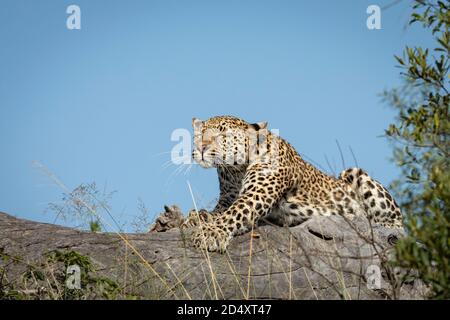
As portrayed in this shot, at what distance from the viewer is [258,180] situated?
13.9 meters

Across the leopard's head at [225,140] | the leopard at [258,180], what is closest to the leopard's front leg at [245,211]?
the leopard at [258,180]

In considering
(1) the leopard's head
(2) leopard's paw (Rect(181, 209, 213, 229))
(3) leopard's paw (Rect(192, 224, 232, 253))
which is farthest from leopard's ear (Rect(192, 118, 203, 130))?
(3) leopard's paw (Rect(192, 224, 232, 253))

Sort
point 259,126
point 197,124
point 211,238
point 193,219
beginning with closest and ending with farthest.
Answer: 1. point 211,238
2. point 193,219
3. point 197,124
4. point 259,126

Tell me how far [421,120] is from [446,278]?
161cm

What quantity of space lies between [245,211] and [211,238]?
103 cm

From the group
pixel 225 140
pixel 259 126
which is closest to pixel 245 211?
pixel 225 140

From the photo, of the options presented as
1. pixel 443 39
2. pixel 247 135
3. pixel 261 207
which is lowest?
pixel 261 207

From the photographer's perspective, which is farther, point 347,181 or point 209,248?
point 347,181

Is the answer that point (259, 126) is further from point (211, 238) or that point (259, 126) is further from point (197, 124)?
point (211, 238)

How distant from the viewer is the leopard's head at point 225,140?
1379 centimetres

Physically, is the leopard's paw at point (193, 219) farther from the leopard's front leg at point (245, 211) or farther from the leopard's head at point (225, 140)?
the leopard's head at point (225, 140)
